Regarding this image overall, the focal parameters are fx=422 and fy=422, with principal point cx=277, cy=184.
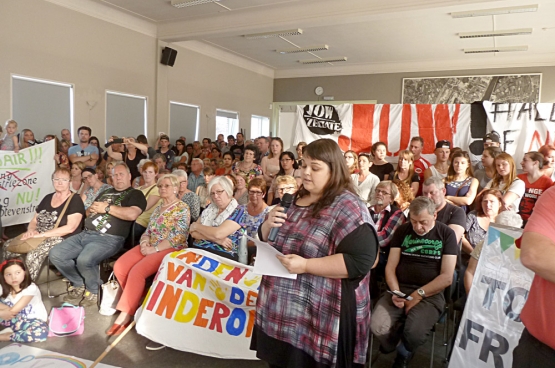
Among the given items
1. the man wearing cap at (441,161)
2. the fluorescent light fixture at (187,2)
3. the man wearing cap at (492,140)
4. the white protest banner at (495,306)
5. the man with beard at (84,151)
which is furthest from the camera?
the fluorescent light fixture at (187,2)

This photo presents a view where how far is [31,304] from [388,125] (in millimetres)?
4870

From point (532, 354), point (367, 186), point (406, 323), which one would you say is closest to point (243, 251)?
point (406, 323)

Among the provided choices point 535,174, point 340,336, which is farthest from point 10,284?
point 535,174

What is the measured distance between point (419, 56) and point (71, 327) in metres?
10.4

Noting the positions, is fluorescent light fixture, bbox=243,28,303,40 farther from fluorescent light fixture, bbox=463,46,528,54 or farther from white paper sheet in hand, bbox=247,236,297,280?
white paper sheet in hand, bbox=247,236,297,280

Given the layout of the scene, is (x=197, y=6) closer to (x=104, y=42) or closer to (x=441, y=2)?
(x=104, y=42)

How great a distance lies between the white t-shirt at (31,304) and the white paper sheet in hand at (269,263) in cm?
228

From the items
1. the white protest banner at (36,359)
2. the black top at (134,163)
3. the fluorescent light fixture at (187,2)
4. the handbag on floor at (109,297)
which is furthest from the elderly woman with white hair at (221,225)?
the fluorescent light fixture at (187,2)

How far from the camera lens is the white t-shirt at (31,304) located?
3094mm

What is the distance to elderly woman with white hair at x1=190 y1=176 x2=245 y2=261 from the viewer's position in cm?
341

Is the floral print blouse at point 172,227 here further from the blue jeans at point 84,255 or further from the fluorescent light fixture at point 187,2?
the fluorescent light fixture at point 187,2

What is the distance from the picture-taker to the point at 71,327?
3.18 meters

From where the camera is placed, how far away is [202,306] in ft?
9.85

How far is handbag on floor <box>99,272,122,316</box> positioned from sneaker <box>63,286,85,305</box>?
0.45 m
